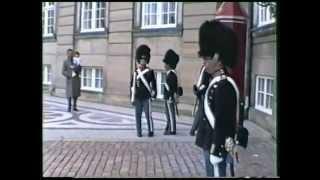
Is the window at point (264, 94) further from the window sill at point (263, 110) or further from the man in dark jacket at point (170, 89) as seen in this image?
the man in dark jacket at point (170, 89)

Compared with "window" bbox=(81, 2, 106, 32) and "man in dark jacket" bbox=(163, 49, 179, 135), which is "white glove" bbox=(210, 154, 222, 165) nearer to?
"man in dark jacket" bbox=(163, 49, 179, 135)

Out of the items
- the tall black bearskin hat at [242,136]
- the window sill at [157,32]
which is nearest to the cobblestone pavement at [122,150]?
the tall black bearskin hat at [242,136]

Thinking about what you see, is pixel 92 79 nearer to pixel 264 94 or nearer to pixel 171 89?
pixel 171 89

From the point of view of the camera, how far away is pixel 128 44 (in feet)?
14.3

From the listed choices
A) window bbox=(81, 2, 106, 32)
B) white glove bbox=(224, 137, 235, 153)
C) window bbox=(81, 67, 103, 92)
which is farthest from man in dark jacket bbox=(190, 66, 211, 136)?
window bbox=(81, 2, 106, 32)

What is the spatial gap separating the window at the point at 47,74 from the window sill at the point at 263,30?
160 centimetres

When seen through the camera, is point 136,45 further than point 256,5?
Yes

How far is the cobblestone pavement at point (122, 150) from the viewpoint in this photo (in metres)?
4.09
